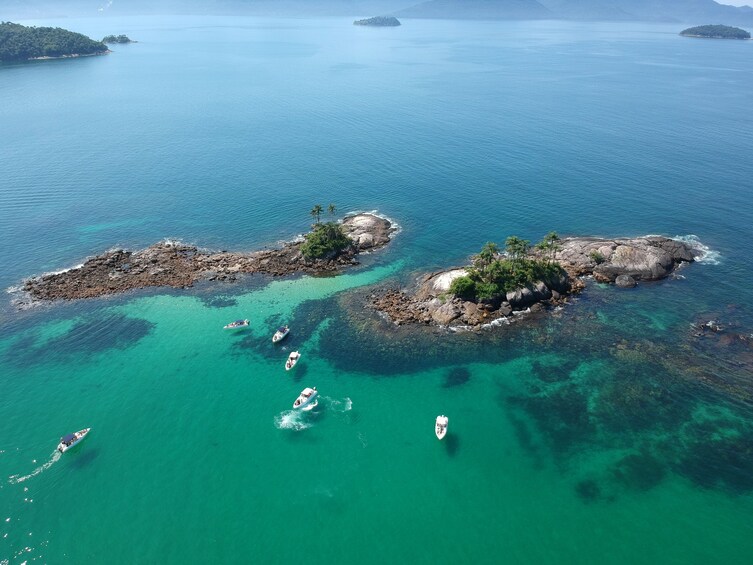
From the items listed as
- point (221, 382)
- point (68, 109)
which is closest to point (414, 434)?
point (221, 382)

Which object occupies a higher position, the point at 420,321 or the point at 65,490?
the point at 420,321

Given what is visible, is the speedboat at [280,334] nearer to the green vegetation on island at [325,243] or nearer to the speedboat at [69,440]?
the green vegetation on island at [325,243]

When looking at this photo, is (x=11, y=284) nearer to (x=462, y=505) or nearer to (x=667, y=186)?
(x=462, y=505)

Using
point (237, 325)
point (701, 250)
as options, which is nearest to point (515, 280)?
point (701, 250)

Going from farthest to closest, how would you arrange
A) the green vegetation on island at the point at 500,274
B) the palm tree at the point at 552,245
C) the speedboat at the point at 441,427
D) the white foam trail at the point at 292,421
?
1. the palm tree at the point at 552,245
2. the green vegetation on island at the point at 500,274
3. the white foam trail at the point at 292,421
4. the speedboat at the point at 441,427

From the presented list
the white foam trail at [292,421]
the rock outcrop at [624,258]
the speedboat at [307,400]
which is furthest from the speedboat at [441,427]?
the rock outcrop at [624,258]

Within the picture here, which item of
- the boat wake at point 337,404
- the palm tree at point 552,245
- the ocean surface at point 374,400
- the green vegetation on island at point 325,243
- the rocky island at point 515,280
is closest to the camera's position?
the ocean surface at point 374,400

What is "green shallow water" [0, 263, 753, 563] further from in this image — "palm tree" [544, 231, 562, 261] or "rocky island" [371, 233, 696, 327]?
"palm tree" [544, 231, 562, 261]

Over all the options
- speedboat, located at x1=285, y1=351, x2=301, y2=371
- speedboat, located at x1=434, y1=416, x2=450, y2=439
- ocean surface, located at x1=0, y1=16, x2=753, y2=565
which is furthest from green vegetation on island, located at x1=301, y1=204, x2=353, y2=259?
speedboat, located at x1=434, y1=416, x2=450, y2=439
